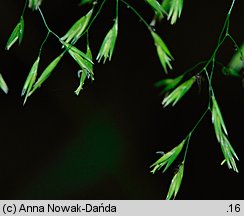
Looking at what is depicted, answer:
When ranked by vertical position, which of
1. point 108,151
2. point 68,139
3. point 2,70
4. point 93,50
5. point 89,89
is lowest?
point 108,151

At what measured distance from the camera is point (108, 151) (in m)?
1.67

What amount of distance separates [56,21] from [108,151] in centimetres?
50

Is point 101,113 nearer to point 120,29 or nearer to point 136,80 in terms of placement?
point 136,80

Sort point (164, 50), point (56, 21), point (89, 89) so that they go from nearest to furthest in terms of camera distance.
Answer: point (164, 50)
point (56, 21)
point (89, 89)

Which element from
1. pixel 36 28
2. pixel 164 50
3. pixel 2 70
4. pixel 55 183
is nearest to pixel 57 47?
pixel 36 28

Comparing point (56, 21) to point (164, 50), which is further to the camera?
point (56, 21)

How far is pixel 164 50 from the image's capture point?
34.9 inches

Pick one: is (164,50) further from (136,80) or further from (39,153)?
(39,153)

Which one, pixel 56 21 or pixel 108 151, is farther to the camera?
pixel 108 151

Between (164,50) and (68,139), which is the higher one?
(164,50)

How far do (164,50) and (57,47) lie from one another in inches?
28.0

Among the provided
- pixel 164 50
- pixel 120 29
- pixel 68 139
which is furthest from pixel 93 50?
pixel 164 50

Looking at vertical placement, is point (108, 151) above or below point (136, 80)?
below

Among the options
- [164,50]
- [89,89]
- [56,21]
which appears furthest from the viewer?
[89,89]
